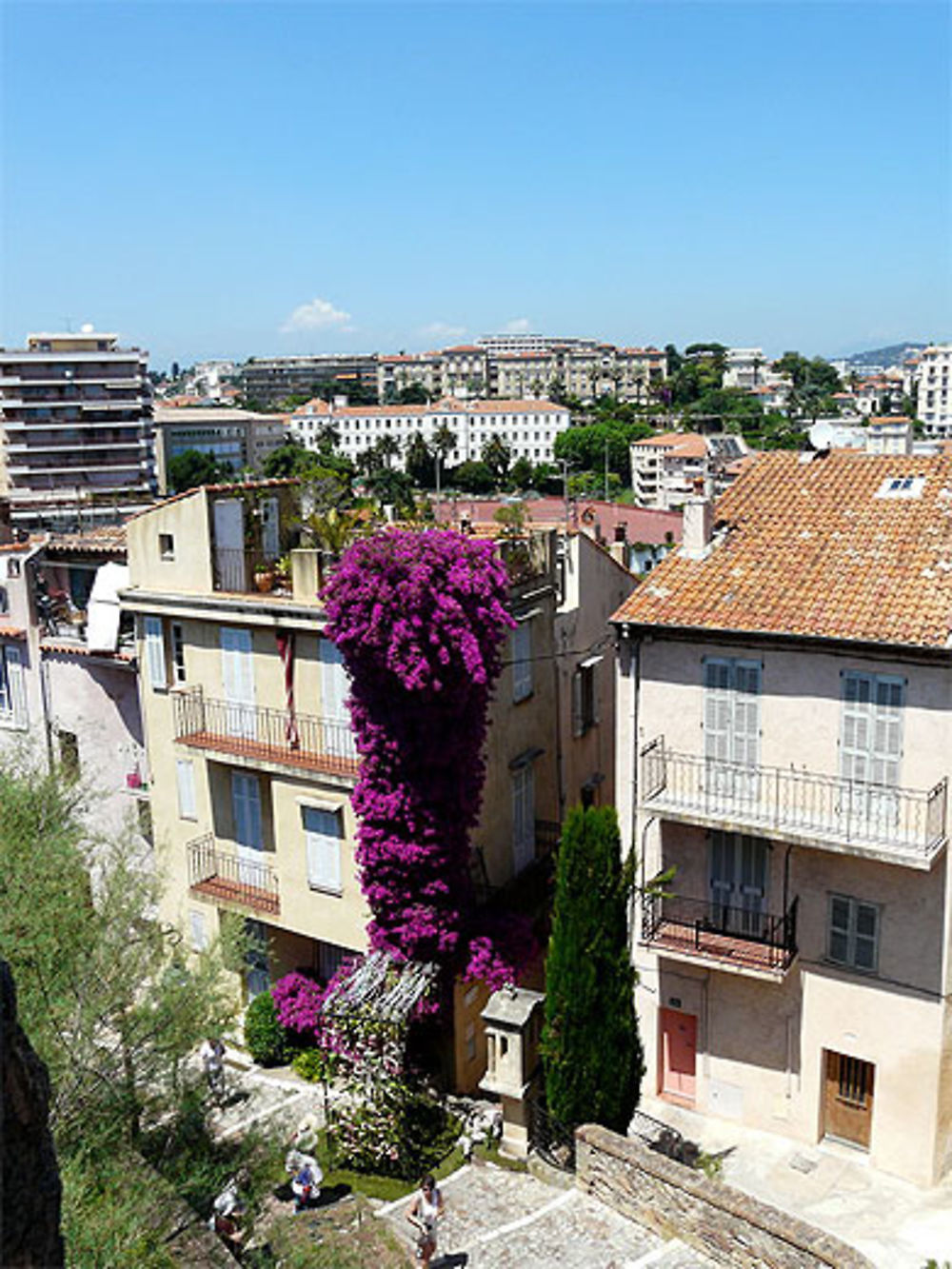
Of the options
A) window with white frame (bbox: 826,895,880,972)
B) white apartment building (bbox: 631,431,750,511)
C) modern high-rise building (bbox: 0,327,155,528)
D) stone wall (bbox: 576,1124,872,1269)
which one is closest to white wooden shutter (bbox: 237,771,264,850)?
stone wall (bbox: 576,1124,872,1269)

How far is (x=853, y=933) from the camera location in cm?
1923

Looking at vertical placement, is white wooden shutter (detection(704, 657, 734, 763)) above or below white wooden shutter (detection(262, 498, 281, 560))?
below

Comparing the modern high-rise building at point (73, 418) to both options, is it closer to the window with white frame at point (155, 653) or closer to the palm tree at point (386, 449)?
the palm tree at point (386, 449)

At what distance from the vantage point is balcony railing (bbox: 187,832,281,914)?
77.3 feet

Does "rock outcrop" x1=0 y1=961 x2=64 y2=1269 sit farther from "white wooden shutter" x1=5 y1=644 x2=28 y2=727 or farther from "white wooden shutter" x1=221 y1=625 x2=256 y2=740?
"white wooden shutter" x1=5 y1=644 x2=28 y2=727

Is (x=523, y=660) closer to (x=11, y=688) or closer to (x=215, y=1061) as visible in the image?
(x=215, y=1061)

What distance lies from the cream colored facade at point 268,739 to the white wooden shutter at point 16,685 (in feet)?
18.1

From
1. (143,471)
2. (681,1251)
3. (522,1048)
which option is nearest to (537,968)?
(522,1048)

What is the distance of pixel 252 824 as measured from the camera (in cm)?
2406

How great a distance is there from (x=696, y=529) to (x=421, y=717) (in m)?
6.30

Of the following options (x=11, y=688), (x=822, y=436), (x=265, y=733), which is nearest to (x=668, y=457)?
(x=11, y=688)

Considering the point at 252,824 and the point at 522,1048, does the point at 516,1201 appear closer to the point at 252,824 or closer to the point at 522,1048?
the point at 522,1048

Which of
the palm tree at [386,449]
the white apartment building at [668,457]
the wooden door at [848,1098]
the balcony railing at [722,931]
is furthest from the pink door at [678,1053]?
the palm tree at [386,449]

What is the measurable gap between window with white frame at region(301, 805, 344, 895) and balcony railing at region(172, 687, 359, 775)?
98cm
